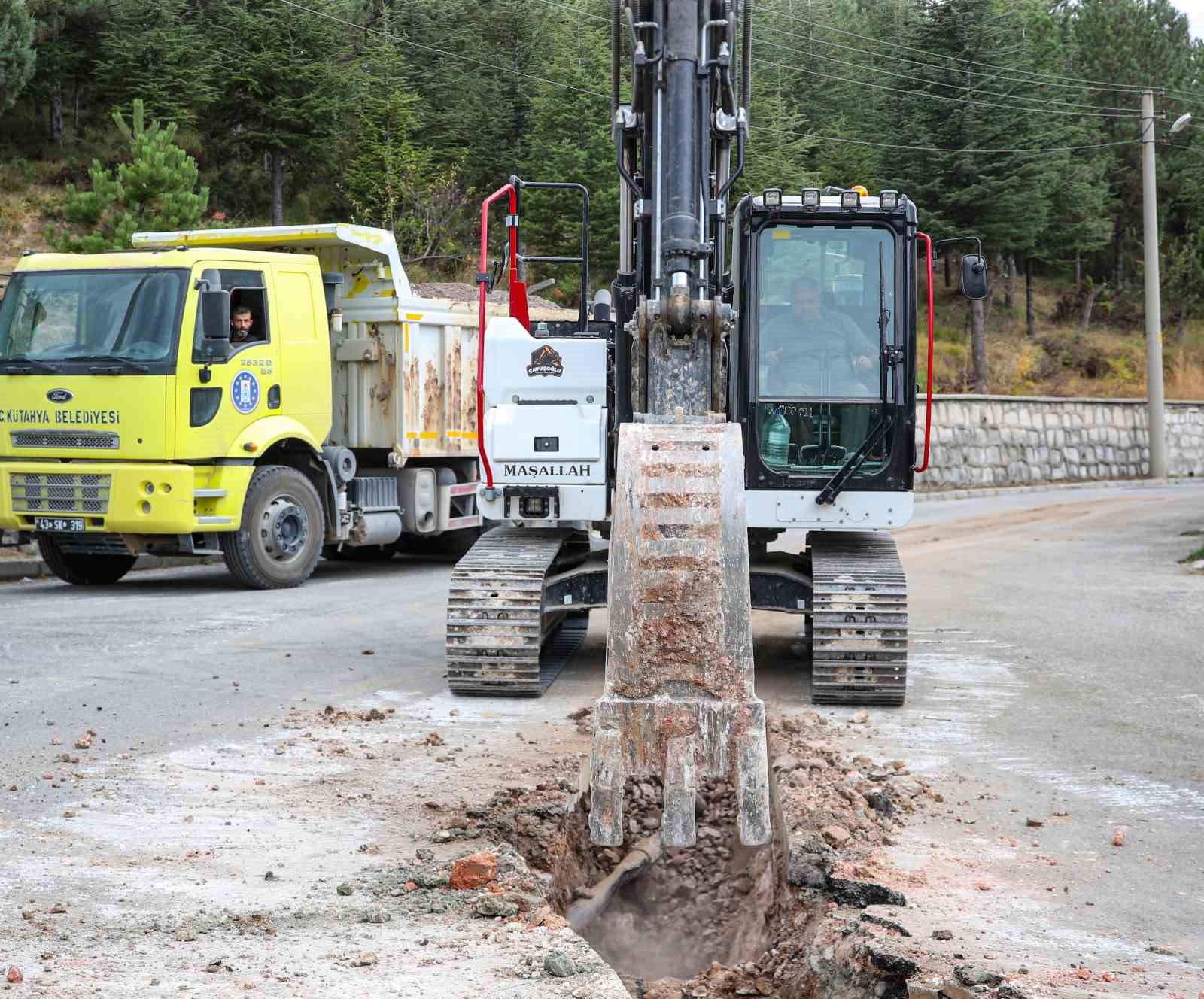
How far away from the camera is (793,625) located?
1262 cm

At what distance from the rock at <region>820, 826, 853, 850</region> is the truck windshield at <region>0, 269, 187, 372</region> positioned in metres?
9.56

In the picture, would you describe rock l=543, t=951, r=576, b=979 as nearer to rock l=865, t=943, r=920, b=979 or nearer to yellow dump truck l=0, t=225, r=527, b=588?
rock l=865, t=943, r=920, b=979

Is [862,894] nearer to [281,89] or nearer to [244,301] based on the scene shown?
[244,301]

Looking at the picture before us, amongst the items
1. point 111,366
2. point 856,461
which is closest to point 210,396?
point 111,366

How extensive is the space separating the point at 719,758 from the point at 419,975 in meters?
1.55

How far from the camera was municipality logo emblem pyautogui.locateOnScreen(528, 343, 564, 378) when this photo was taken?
30.7ft

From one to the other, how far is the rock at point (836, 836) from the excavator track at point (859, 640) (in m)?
3.01

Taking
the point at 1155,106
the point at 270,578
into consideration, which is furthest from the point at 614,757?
the point at 1155,106

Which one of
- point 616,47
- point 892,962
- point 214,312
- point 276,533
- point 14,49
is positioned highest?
point 14,49

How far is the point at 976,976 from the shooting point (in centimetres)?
411

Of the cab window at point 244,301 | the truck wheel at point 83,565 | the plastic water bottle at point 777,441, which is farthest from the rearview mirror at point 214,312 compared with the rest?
the plastic water bottle at point 777,441

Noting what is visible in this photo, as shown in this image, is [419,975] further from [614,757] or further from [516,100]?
[516,100]

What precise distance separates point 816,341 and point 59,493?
25.1ft

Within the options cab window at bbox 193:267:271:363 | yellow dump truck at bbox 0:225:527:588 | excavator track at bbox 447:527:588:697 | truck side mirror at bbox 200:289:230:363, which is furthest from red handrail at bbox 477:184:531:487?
cab window at bbox 193:267:271:363
